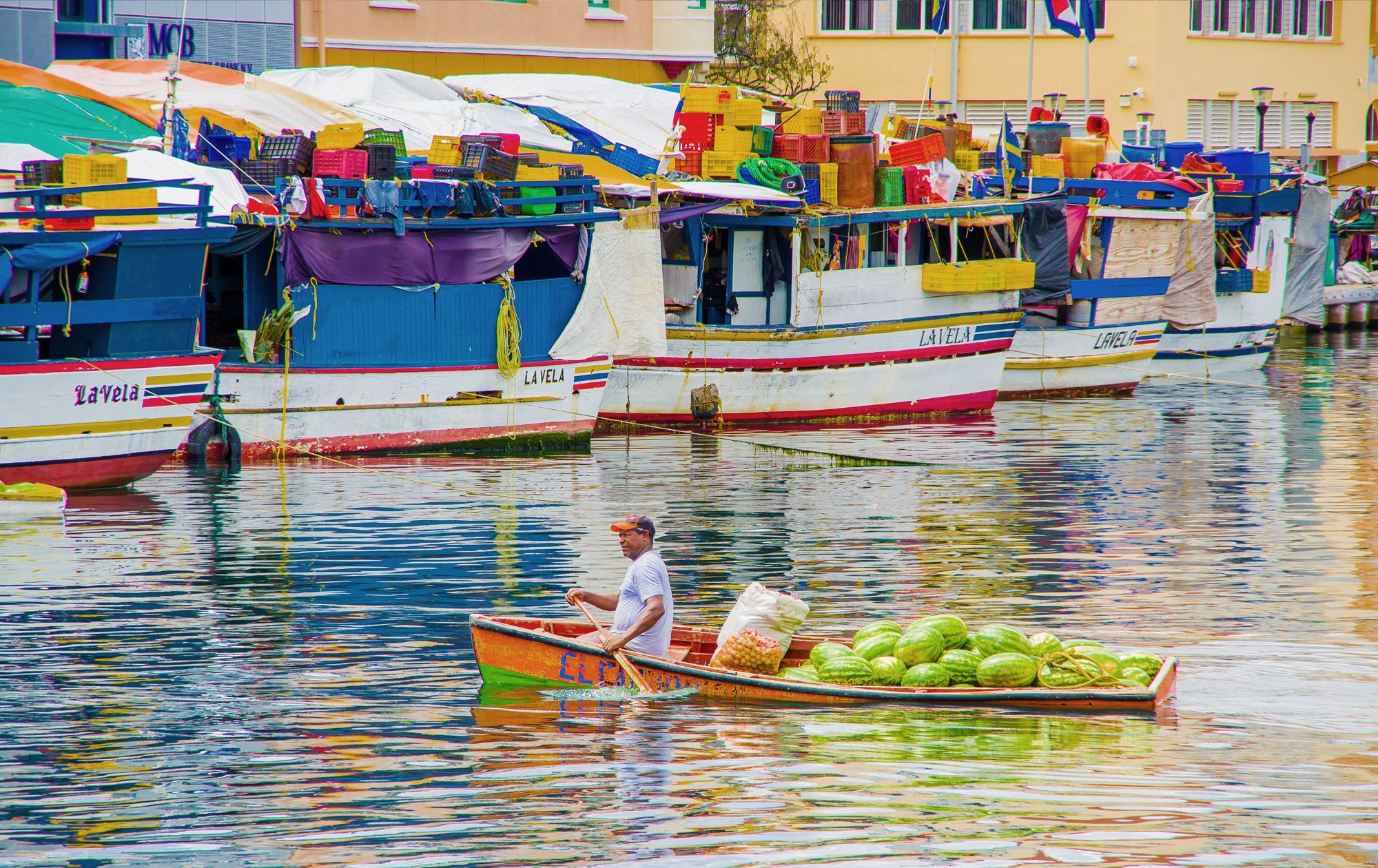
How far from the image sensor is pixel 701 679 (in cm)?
1187

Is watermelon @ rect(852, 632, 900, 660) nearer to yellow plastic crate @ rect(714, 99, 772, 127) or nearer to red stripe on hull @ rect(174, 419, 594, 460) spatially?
red stripe on hull @ rect(174, 419, 594, 460)

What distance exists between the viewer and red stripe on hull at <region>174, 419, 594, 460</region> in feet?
75.8

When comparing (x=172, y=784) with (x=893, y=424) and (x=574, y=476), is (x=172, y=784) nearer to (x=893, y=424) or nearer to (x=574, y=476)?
(x=574, y=476)

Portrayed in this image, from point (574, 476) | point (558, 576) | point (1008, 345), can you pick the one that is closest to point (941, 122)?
point (1008, 345)

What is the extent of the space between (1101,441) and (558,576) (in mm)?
13412

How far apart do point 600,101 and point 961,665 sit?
2366cm

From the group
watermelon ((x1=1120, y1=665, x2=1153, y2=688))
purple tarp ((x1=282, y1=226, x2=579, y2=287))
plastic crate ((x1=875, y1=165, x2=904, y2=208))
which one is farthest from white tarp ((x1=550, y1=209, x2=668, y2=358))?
watermelon ((x1=1120, y1=665, x2=1153, y2=688))

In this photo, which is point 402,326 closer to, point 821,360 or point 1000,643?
point 821,360

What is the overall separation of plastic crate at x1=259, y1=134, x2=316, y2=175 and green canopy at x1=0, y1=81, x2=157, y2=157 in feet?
10.6

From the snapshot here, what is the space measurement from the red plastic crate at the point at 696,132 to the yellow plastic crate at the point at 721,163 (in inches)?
9.5

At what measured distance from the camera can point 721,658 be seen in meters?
12.2

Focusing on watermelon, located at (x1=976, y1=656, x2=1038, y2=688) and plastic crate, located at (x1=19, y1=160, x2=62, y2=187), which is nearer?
watermelon, located at (x1=976, y1=656, x2=1038, y2=688)

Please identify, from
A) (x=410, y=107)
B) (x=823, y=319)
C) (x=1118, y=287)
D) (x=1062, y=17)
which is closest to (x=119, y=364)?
(x=823, y=319)

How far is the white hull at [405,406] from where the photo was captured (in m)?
22.9
